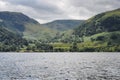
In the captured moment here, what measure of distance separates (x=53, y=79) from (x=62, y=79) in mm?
2422

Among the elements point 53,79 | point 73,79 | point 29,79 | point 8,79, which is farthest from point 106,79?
point 8,79

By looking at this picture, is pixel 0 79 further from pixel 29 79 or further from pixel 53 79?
pixel 53 79

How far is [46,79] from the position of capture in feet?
251

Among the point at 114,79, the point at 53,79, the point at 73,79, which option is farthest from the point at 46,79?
the point at 114,79

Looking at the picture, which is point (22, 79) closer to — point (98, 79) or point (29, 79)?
point (29, 79)

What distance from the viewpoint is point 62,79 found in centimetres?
7662

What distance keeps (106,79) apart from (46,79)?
16.0 meters

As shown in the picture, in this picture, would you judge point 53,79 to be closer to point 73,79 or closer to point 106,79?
point 73,79

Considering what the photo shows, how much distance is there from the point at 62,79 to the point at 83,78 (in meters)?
6.08

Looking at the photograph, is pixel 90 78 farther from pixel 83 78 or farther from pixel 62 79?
pixel 62 79

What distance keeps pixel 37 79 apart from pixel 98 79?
53.2ft

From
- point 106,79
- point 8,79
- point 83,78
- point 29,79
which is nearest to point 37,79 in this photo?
point 29,79

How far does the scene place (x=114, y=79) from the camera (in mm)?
76250

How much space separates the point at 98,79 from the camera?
76.4 meters
